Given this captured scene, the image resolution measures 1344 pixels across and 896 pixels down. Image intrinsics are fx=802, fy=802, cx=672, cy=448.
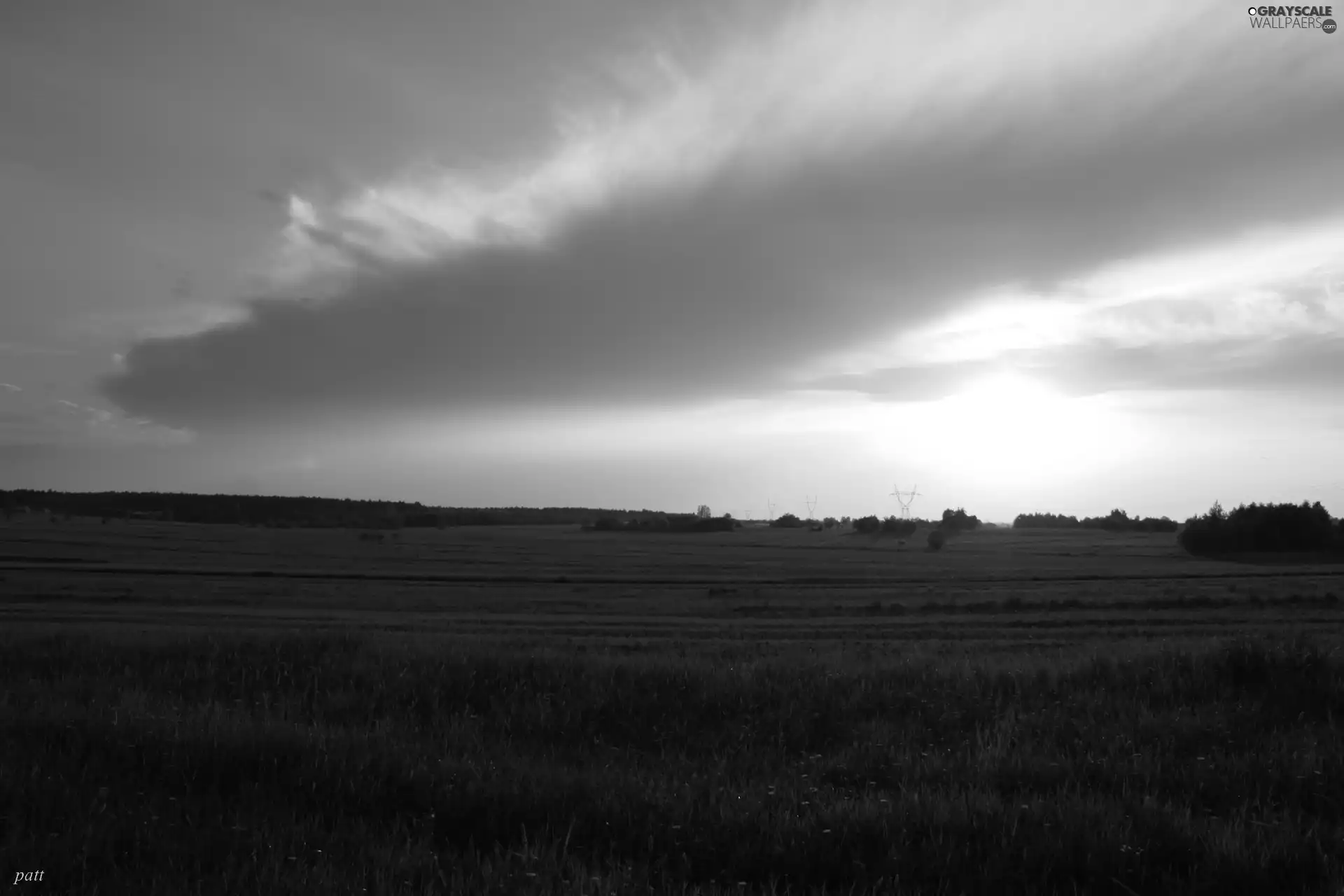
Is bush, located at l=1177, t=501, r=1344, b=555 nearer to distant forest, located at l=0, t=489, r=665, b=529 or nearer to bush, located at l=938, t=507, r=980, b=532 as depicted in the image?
bush, located at l=938, t=507, r=980, b=532

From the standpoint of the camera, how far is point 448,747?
6.50m

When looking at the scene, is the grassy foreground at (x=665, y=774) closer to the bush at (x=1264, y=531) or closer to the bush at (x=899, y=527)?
the bush at (x=1264, y=531)

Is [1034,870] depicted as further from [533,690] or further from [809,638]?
[809,638]

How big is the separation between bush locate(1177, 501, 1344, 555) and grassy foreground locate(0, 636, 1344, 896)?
277 ft

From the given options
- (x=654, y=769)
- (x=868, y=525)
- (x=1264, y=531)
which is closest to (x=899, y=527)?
(x=868, y=525)

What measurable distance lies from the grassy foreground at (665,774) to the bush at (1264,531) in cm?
8454

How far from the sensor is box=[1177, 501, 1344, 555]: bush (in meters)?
74.8

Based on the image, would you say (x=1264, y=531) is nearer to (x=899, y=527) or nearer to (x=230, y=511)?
(x=899, y=527)

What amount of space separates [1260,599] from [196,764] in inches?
1690

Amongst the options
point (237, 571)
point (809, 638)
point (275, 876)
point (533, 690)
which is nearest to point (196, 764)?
point (275, 876)

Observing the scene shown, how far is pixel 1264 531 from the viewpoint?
77438mm

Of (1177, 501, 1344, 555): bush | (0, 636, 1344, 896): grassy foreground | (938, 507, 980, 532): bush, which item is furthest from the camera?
(938, 507, 980, 532): bush

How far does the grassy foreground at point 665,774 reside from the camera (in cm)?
439

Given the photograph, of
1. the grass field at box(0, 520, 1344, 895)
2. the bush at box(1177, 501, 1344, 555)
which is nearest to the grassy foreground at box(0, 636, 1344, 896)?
the grass field at box(0, 520, 1344, 895)
